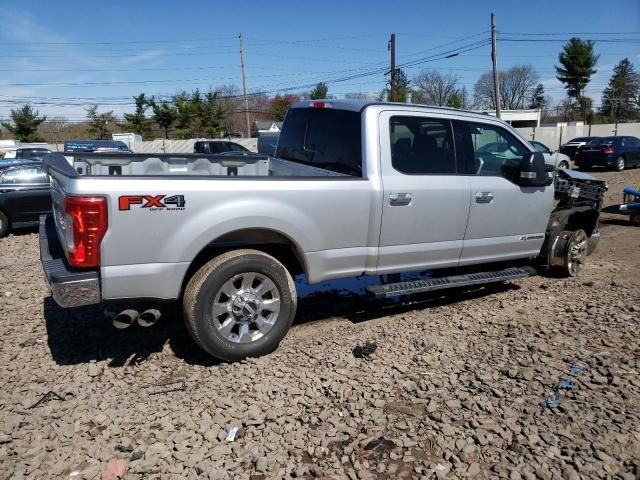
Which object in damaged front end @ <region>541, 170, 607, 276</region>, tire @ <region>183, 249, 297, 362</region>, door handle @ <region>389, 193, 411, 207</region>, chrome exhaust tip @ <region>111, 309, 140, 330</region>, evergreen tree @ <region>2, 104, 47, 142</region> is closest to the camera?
chrome exhaust tip @ <region>111, 309, 140, 330</region>

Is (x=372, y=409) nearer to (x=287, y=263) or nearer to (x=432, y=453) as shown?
(x=432, y=453)

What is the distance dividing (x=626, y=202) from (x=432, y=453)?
31.6ft

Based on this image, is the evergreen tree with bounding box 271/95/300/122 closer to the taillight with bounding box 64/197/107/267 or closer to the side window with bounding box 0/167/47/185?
the side window with bounding box 0/167/47/185

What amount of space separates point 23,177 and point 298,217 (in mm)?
8380

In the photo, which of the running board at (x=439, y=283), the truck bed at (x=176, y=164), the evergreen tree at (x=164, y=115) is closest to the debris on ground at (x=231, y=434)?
the running board at (x=439, y=283)

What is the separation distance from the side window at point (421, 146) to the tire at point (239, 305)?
4.95ft

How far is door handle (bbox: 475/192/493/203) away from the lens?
4.94m

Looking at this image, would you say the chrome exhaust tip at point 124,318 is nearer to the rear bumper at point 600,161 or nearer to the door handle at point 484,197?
the door handle at point 484,197

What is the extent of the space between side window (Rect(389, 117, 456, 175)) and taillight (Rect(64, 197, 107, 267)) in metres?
2.43

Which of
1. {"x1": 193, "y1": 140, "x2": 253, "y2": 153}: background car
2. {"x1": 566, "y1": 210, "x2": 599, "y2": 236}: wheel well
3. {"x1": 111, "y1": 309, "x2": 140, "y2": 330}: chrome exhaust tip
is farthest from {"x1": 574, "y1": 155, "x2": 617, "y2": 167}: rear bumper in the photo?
{"x1": 111, "y1": 309, "x2": 140, "y2": 330}: chrome exhaust tip

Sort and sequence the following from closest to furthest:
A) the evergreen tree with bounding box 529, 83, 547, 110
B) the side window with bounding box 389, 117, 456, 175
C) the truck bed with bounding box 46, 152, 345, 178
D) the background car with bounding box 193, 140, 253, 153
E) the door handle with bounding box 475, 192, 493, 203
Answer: the side window with bounding box 389, 117, 456, 175, the door handle with bounding box 475, 192, 493, 203, the truck bed with bounding box 46, 152, 345, 178, the background car with bounding box 193, 140, 253, 153, the evergreen tree with bounding box 529, 83, 547, 110

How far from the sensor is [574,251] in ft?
20.7

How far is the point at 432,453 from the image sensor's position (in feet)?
9.49

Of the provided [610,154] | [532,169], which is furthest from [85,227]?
[610,154]
